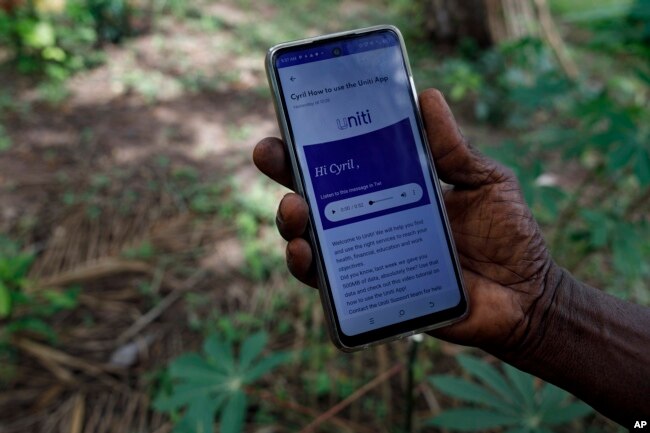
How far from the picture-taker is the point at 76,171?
8.53 ft

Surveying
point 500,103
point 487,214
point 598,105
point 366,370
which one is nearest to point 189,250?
point 366,370

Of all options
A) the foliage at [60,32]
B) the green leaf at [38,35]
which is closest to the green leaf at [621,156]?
the foliage at [60,32]

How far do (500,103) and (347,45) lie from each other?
9.01 feet

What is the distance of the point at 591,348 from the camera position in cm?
102

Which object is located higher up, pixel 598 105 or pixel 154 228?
pixel 598 105

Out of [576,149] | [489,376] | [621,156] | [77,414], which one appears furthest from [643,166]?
[77,414]

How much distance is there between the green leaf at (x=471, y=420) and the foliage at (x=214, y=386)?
0.45 m

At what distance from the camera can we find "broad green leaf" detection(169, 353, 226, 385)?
1278 millimetres

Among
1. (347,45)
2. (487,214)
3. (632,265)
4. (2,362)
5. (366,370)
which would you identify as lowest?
(366,370)

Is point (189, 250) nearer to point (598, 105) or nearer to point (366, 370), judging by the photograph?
point (366, 370)

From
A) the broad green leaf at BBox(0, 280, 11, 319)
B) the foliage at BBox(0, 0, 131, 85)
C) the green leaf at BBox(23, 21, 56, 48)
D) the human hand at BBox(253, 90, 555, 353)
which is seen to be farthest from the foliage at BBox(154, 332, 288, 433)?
the green leaf at BBox(23, 21, 56, 48)

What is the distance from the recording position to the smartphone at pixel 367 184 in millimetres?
1027

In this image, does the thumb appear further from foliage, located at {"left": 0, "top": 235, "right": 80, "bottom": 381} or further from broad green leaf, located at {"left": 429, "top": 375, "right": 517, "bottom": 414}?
foliage, located at {"left": 0, "top": 235, "right": 80, "bottom": 381}

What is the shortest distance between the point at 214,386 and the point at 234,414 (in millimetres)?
122
